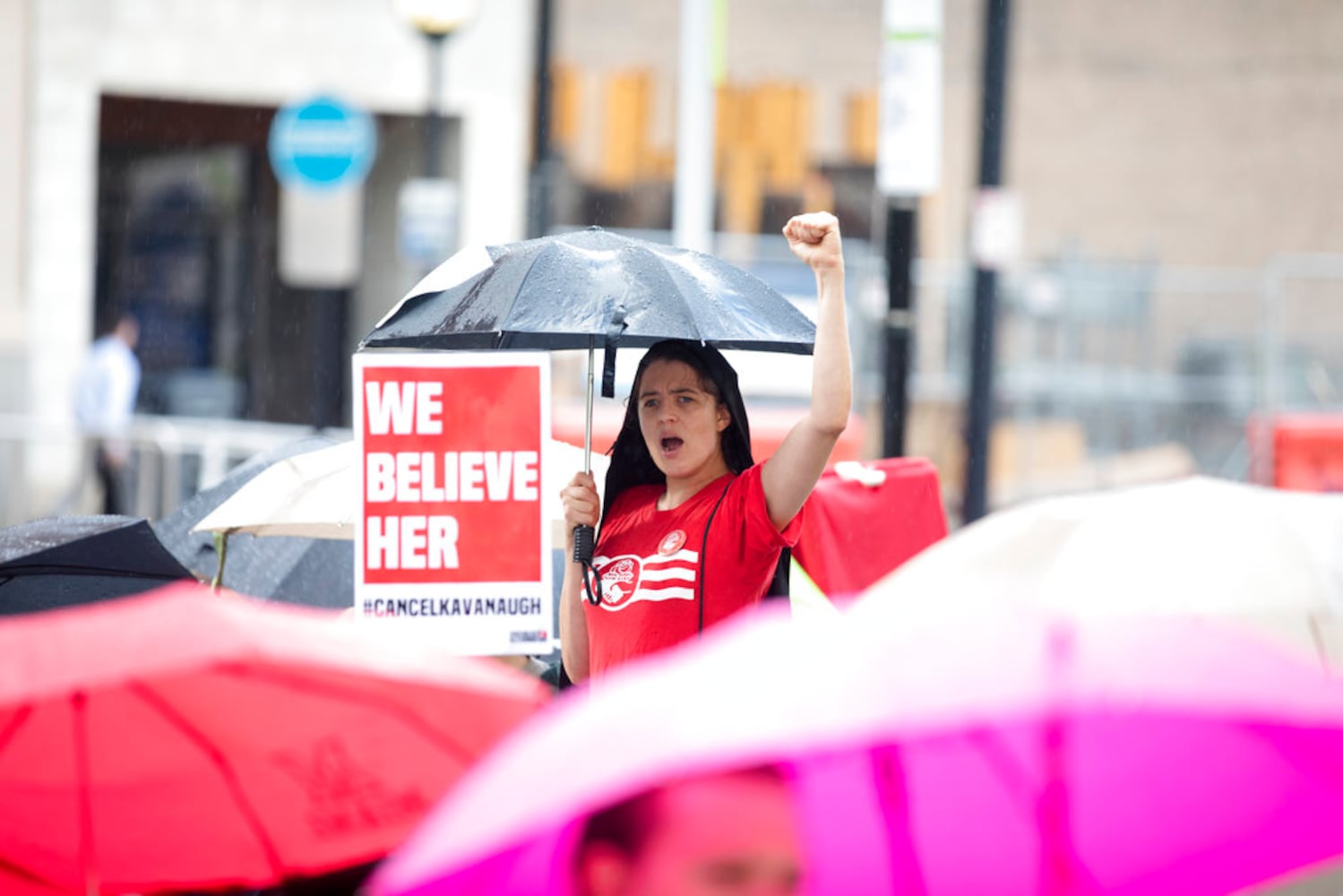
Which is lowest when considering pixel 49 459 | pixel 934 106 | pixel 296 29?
pixel 49 459

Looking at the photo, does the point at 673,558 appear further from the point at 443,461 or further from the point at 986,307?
the point at 986,307

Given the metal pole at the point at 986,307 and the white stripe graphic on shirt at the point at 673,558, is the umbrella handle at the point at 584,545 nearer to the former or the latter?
the white stripe graphic on shirt at the point at 673,558

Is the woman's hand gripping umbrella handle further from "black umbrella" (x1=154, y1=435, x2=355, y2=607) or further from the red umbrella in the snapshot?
"black umbrella" (x1=154, y1=435, x2=355, y2=607)

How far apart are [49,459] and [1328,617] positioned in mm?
15071

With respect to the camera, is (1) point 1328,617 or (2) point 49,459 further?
(2) point 49,459

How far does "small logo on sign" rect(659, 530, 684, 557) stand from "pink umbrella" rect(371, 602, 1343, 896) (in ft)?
4.80

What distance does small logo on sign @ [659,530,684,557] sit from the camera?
12.8 ft

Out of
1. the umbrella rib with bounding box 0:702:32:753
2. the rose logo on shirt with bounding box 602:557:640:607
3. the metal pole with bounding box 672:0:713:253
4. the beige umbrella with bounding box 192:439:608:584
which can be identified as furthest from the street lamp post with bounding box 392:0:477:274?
the umbrella rib with bounding box 0:702:32:753

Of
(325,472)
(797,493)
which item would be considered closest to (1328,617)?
(797,493)

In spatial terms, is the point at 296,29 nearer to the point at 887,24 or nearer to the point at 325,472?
the point at 887,24

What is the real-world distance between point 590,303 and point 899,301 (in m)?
4.82

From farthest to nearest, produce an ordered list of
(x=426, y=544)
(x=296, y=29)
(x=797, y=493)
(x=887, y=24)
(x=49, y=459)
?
(x=296, y=29) < (x=49, y=459) < (x=887, y=24) < (x=426, y=544) < (x=797, y=493)

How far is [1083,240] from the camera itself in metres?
26.1

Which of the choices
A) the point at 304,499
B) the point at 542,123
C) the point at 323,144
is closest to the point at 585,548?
the point at 304,499
